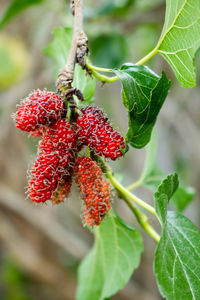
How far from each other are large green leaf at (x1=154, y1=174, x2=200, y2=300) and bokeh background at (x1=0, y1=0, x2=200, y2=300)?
3.55 feet

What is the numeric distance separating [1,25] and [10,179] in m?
1.14

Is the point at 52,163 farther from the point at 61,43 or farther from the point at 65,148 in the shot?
the point at 61,43

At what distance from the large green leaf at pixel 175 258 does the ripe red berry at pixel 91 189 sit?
11 cm

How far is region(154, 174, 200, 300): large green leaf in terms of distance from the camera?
0.69 metres

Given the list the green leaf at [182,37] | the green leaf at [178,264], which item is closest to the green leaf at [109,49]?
the green leaf at [182,37]

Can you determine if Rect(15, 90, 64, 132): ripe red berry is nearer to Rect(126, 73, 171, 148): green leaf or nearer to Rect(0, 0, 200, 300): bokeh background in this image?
Rect(126, 73, 171, 148): green leaf

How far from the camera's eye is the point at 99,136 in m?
0.69

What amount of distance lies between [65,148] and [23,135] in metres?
1.51

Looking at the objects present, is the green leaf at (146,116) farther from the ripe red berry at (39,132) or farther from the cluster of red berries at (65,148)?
the ripe red berry at (39,132)

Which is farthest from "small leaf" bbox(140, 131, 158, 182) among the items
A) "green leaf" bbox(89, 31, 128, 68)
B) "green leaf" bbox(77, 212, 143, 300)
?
"green leaf" bbox(89, 31, 128, 68)

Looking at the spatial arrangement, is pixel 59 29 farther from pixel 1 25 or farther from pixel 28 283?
A: pixel 28 283

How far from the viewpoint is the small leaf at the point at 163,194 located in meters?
0.69

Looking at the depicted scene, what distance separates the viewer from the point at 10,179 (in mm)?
2262

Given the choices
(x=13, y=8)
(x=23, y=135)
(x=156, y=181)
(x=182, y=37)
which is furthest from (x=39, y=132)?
(x=23, y=135)
